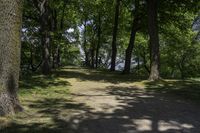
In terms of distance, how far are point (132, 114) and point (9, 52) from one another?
10.8ft

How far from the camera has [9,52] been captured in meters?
8.21

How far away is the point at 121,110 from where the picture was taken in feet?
30.7

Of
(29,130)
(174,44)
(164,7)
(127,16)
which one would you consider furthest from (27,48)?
(29,130)

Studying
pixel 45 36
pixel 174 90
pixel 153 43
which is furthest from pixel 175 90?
pixel 45 36

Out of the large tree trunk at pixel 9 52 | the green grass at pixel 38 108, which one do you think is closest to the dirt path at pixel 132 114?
the green grass at pixel 38 108

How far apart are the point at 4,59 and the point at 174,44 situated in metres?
32.4

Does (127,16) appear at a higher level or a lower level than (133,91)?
higher

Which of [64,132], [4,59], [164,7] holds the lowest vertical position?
[64,132]

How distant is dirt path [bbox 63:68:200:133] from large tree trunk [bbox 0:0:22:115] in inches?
57.9

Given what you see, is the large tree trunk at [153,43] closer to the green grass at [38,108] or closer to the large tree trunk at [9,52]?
the green grass at [38,108]

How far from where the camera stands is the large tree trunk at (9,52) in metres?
8.07

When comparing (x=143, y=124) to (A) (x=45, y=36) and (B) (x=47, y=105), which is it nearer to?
(B) (x=47, y=105)

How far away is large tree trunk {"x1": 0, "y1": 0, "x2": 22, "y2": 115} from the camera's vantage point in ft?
26.5

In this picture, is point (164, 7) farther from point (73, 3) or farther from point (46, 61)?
point (73, 3)
